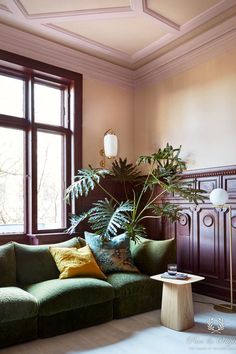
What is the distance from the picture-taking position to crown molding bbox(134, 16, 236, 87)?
150 inches

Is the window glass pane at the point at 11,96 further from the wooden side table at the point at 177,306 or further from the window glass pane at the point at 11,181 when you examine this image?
the wooden side table at the point at 177,306

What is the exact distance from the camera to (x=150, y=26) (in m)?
3.84

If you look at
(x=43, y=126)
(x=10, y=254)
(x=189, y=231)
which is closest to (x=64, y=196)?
(x=43, y=126)

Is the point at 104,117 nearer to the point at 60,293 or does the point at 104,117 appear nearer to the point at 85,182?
the point at 85,182

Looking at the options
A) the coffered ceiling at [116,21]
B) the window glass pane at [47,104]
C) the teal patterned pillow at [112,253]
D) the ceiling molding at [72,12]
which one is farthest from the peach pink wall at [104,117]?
the teal patterned pillow at [112,253]

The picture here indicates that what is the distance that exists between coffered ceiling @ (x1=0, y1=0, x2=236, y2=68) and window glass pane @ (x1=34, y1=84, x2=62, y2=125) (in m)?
0.67

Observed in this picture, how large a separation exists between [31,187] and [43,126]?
86 cm

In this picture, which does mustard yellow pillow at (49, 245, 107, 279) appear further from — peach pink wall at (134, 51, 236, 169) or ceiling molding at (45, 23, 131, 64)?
ceiling molding at (45, 23, 131, 64)

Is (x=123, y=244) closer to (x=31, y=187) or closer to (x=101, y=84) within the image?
(x=31, y=187)

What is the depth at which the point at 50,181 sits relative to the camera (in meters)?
4.34

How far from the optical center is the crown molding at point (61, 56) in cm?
392

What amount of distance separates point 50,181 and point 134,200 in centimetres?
120

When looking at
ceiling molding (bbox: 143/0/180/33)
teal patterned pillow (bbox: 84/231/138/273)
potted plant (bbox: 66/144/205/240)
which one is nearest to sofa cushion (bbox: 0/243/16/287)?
teal patterned pillow (bbox: 84/231/138/273)

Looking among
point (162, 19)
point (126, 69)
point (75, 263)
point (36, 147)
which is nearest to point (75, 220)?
point (75, 263)
